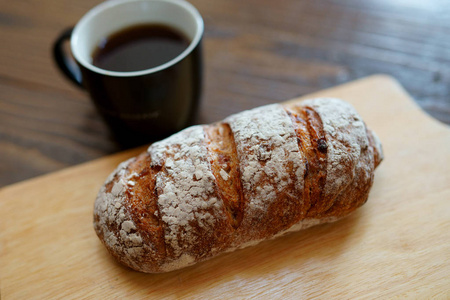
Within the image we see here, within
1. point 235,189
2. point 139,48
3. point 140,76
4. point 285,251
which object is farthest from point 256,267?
point 139,48

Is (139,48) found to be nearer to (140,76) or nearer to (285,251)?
(140,76)

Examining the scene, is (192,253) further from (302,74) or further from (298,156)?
(302,74)

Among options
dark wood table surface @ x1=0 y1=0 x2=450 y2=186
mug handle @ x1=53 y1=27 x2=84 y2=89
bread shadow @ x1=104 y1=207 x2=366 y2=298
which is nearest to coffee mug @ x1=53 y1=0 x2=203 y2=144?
mug handle @ x1=53 y1=27 x2=84 y2=89

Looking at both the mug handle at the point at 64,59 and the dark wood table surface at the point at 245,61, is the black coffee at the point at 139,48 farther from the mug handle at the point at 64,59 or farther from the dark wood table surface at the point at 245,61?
the dark wood table surface at the point at 245,61

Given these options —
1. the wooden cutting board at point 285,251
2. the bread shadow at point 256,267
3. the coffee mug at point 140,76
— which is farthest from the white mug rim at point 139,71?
the bread shadow at point 256,267

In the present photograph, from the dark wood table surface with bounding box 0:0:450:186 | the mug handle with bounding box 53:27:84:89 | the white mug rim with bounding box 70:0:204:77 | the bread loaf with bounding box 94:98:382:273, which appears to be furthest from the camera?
the dark wood table surface with bounding box 0:0:450:186

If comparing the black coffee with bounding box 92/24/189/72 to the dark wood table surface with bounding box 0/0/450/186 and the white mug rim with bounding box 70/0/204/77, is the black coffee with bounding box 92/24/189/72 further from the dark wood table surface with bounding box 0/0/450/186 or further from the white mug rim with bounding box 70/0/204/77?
the dark wood table surface with bounding box 0/0/450/186

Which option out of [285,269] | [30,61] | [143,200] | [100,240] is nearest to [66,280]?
[100,240]
